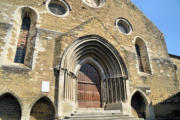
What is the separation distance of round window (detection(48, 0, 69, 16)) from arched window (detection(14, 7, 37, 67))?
4.26ft

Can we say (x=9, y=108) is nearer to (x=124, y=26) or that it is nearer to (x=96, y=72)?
(x=96, y=72)

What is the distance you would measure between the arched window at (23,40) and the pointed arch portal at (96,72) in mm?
2224

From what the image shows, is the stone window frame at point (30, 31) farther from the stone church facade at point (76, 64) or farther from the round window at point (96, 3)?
the round window at point (96, 3)

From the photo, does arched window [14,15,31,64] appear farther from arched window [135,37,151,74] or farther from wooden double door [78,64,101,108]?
Answer: arched window [135,37,151,74]

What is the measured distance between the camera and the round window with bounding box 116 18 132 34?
10141mm

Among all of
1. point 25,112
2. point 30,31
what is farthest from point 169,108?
point 30,31

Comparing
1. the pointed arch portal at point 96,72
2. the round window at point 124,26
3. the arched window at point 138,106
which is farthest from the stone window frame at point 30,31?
the arched window at point 138,106

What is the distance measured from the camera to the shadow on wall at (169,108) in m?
8.32

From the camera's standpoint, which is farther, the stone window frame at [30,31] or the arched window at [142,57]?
the arched window at [142,57]

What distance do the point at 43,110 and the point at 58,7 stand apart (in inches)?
235

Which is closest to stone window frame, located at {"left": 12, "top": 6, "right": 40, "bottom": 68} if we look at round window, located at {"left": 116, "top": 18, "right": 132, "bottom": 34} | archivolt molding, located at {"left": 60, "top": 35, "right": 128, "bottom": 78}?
archivolt molding, located at {"left": 60, "top": 35, "right": 128, "bottom": 78}

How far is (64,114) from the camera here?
562 centimetres

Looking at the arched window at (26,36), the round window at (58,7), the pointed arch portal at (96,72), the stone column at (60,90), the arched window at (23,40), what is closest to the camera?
the stone column at (60,90)

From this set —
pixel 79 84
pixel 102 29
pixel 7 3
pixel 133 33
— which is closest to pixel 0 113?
pixel 79 84
